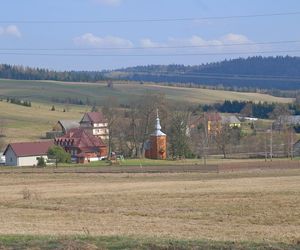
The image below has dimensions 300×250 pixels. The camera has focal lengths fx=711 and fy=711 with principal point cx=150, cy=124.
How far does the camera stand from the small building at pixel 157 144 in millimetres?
90000

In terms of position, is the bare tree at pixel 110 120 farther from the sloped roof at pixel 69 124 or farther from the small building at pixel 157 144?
the sloped roof at pixel 69 124

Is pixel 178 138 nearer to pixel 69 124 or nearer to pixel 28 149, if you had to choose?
pixel 28 149

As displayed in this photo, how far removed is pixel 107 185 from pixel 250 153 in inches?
2057

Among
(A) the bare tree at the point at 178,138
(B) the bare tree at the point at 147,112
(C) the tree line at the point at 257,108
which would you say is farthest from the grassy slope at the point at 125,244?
(C) the tree line at the point at 257,108

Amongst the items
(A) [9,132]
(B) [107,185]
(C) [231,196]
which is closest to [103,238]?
(C) [231,196]

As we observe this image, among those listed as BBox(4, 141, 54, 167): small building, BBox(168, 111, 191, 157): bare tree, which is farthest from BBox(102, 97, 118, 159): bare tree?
BBox(4, 141, 54, 167): small building

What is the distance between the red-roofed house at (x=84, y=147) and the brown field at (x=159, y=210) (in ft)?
131

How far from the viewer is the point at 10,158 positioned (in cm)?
8906

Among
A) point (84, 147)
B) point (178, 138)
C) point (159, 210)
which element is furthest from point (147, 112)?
point (159, 210)

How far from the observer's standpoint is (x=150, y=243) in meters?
15.1

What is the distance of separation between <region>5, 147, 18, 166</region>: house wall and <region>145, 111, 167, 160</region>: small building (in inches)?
663

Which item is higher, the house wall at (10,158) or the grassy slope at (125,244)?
the grassy slope at (125,244)

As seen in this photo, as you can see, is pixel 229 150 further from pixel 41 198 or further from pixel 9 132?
pixel 41 198

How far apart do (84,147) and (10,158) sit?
9654 millimetres
